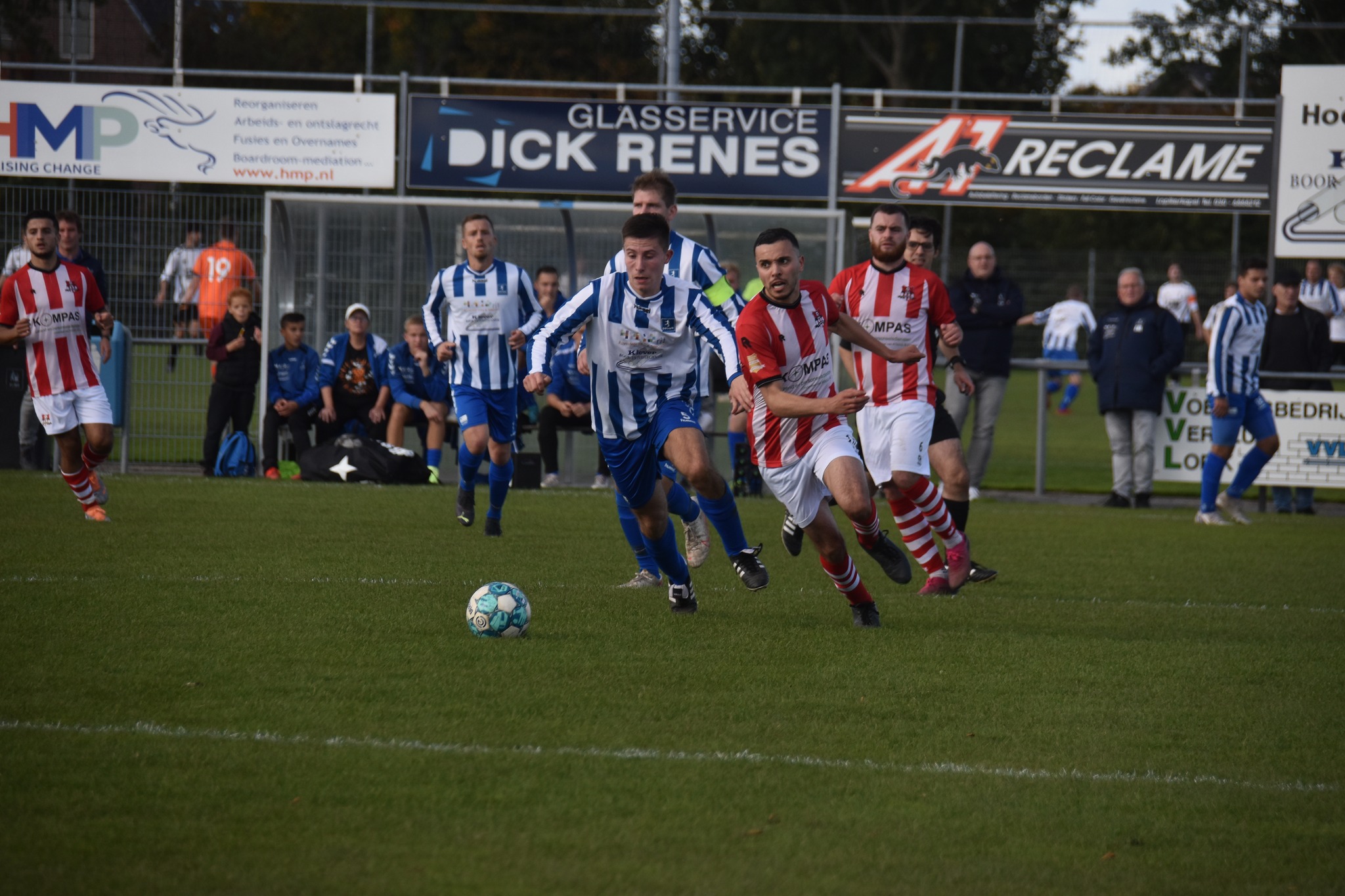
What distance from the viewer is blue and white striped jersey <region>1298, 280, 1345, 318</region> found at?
59.8ft

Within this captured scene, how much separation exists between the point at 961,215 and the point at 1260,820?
3739cm

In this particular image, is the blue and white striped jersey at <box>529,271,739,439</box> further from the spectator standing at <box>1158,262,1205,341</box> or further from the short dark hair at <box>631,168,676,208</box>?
the spectator standing at <box>1158,262,1205,341</box>

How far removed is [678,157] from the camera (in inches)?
592

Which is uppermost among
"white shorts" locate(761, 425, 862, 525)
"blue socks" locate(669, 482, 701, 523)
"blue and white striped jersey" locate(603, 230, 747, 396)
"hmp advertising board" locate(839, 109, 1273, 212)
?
"hmp advertising board" locate(839, 109, 1273, 212)

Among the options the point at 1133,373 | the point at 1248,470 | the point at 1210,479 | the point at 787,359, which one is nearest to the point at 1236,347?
the point at 1210,479

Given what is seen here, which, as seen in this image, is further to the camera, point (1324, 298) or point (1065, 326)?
point (1065, 326)

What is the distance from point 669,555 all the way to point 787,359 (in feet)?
3.50

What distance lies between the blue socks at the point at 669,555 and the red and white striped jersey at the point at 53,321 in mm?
4965

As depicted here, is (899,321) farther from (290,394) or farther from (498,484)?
(290,394)

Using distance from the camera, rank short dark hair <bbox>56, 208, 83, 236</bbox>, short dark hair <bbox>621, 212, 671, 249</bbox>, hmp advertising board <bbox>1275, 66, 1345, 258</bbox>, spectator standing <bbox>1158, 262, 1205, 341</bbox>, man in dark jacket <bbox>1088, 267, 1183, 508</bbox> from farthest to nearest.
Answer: spectator standing <bbox>1158, 262, 1205, 341</bbox> < hmp advertising board <bbox>1275, 66, 1345, 258</bbox> < man in dark jacket <bbox>1088, 267, 1183, 508</bbox> < short dark hair <bbox>56, 208, 83, 236</bbox> < short dark hair <bbox>621, 212, 671, 249</bbox>

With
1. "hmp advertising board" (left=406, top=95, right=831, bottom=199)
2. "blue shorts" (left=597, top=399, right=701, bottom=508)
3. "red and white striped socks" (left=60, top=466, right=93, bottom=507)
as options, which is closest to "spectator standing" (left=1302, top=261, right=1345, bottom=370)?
"hmp advertising board" (left=406, top=95, right=831, bottom=199)

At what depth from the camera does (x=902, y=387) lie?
769 cm

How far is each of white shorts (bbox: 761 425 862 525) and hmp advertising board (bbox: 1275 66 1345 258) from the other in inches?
369

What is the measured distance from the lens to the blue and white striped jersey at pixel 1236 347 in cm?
1198
